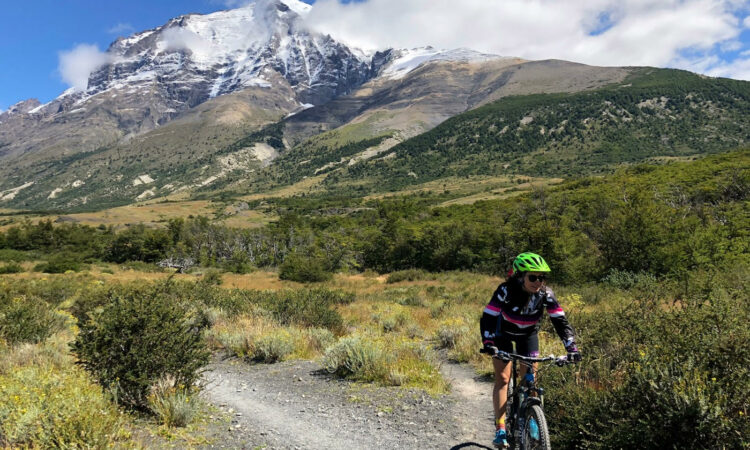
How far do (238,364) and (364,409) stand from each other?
413cm

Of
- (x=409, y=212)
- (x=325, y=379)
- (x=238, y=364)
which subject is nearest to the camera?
(x=325, y=379)

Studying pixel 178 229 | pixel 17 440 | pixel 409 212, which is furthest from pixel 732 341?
pixel 409 212

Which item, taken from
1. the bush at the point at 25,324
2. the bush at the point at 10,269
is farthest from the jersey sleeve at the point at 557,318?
the bush at the point at 10,269

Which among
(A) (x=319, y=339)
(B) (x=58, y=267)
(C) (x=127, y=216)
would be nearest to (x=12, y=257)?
(B) (x=58, y=267)

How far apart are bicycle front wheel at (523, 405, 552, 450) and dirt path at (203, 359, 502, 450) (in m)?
1.14

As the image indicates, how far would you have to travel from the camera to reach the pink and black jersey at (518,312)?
474cm

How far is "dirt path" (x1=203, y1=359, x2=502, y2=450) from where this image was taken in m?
5.30

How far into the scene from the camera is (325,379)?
7.94 meters

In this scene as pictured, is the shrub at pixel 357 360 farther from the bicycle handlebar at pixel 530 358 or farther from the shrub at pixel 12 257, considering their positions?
the shrub at pixel 12 257

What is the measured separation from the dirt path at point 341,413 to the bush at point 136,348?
0.64 m

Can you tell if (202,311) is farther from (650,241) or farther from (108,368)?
(650,241)

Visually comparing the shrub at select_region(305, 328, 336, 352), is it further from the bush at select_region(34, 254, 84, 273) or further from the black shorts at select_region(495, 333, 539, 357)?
the bush at select_region(34, 254, 84, 273)

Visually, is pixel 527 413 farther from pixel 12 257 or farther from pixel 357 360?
pixel 12 257

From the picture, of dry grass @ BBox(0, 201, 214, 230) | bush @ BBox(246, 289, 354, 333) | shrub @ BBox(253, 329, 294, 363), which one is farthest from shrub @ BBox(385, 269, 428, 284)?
dry grass @ BBox(0, 201, 214, 230)
